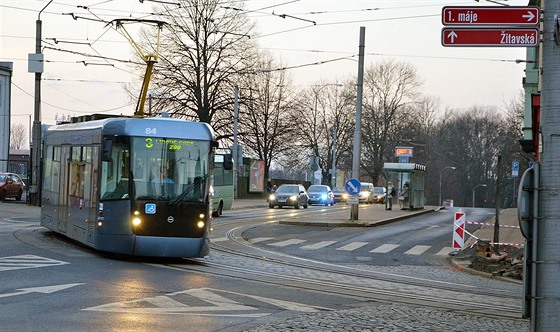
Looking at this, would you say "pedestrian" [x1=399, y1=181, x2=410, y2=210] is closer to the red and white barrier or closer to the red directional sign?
the red and white barrier

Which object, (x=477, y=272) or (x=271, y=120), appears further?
(x=271, y=120)

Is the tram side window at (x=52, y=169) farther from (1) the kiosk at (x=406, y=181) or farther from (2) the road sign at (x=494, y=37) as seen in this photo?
(1) the kiosk at (x=406, y=181)

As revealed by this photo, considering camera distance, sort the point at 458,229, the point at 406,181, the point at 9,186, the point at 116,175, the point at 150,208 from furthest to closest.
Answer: the point at 406,181, the point at 9,186, the point at 458,229, the point at 116,175, the point at 150,208

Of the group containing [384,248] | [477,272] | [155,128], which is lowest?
[477,272]

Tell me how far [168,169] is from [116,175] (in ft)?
3.37

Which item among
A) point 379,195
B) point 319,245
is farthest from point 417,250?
point 379,195

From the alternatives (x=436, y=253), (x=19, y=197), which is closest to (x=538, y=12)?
(x=436, y=253)

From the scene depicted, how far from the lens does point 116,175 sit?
56.1ft

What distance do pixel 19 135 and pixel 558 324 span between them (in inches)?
7224

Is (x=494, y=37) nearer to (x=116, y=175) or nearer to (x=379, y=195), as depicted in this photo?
(x=116, y=175)

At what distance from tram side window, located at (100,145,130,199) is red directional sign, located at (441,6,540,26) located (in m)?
10.2

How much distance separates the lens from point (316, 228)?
3067 centimetres

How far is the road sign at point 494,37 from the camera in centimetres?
777

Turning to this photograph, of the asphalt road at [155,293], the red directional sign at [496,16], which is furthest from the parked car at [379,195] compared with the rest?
the red directional sign at [496,16]
